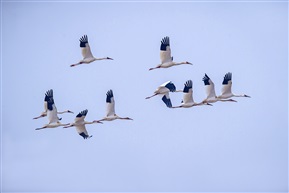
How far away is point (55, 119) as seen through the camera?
67250mm

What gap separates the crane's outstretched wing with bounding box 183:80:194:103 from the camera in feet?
218

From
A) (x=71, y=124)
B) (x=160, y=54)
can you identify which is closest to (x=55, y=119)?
(x=71, y=124)

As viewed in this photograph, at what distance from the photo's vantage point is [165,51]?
65688mm

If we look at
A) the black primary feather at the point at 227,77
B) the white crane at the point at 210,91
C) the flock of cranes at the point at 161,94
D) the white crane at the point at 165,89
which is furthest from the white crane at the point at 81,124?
the black primary feather at the point at 227,77

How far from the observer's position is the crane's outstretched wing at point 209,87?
65.3 metres

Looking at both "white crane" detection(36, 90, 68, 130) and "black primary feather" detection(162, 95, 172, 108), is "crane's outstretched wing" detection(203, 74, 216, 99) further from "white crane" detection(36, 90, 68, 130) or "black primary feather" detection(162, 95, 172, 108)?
"white crane" detection(36, 90, 68, 130)

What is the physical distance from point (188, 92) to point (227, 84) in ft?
6.03

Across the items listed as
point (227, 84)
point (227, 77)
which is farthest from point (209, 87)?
point (227, 77)

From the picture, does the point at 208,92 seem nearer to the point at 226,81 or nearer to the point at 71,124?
the point at 226,81

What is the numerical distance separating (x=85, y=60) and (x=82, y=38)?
139 centimetres

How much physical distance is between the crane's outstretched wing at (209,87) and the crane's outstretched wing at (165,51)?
1.86 meters

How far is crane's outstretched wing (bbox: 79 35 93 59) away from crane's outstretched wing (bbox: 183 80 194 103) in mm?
4243

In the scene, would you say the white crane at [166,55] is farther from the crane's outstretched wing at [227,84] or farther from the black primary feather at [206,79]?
the crane's outstretched wing at [227,84]

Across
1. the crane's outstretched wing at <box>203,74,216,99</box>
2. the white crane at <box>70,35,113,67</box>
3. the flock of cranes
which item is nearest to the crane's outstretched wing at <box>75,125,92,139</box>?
the flock of cranes
